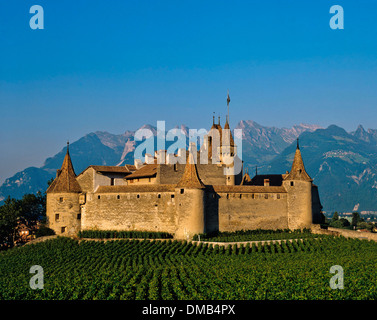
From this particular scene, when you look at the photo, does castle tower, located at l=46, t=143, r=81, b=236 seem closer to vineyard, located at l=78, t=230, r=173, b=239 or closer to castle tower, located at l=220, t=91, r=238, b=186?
vineyard, located at l=78, t=230, r=173, b=239

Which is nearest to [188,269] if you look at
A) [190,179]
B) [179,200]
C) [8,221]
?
[179,200]

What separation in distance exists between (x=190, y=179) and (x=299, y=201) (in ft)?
50.1

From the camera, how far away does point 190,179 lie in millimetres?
62562

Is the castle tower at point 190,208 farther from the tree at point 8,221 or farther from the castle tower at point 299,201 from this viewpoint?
the tree at point 8,221

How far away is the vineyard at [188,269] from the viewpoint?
34156 millimetres

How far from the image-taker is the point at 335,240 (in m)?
60.5

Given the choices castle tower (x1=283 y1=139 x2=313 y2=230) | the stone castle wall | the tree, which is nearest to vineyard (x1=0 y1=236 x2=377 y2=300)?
the stone castle wall

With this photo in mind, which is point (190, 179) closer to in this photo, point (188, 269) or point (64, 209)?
point (64, 209)

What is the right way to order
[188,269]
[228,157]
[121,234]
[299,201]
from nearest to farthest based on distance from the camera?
[188,269], [121,234], [299,201], [228,157]

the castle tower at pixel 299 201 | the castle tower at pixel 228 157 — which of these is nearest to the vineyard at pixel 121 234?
the castle tower at pixel 228 157

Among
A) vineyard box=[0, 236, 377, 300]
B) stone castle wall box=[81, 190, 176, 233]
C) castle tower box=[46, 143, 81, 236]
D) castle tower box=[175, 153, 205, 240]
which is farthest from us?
castle tower box=[46, 143, 81, 236]

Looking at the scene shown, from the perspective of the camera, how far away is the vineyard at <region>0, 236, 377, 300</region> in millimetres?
34156
